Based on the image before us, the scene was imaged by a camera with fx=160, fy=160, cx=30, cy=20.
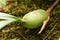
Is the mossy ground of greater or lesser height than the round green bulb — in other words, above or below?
below

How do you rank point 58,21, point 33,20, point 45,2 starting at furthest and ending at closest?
point 45,2 < point 58,21 < point 33,20

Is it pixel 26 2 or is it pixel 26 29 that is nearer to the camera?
pixel 26 29

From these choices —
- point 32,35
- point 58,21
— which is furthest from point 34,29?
point 58,21

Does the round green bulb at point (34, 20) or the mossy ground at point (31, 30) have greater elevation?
the round green bulb at point (34, 20)

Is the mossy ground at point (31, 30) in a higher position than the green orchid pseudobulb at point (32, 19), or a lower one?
lower

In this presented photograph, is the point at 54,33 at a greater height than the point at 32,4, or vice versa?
the point at 32,4

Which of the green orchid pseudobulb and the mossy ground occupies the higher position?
the green orchid pseudobulb

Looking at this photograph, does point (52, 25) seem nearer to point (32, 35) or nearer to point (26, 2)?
point (32, 35)

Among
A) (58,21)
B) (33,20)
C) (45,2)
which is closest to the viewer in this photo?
(33,20)

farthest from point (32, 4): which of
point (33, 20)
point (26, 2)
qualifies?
point (33, 20)

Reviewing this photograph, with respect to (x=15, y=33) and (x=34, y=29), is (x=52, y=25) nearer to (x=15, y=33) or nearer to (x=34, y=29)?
(x=34, y=29)
